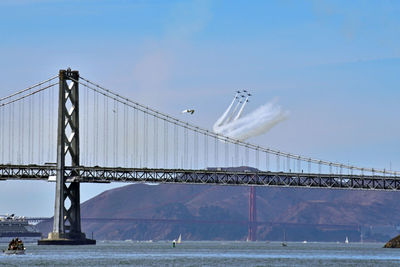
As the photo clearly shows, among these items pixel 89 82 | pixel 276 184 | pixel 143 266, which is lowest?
pixel 143 266

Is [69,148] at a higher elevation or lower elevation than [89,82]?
lower

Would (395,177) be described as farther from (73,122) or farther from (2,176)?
(2,176)

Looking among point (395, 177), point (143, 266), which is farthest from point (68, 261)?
point (395, 177)

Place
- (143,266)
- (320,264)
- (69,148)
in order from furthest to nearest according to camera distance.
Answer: (69,148)
(320,264)
(143,266)

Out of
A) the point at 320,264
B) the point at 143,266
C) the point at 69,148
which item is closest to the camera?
the point at 143,266

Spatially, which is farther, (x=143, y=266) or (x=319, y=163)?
(x=319, y=163)

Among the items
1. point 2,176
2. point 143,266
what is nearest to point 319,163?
point 2,176

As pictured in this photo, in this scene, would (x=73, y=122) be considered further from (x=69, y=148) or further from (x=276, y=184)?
(x=276, y=184)

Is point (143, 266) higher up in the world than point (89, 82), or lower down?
lower down

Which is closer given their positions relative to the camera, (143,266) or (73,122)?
(143,266)
